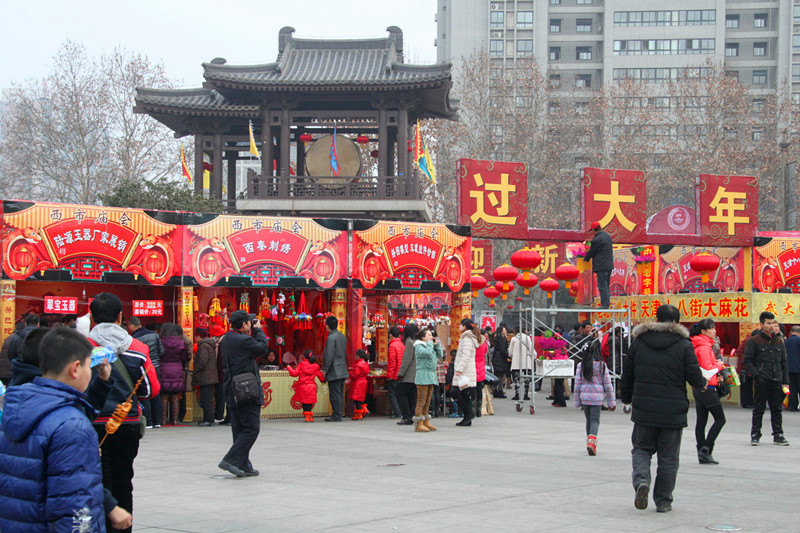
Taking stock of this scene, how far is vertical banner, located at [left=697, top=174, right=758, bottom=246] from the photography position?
20.1 meters

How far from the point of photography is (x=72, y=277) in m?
15.0

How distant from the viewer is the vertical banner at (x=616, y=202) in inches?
753

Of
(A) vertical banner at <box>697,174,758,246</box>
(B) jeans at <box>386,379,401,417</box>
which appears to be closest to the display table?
(B) jeans at <box>386,379,401,417</box>

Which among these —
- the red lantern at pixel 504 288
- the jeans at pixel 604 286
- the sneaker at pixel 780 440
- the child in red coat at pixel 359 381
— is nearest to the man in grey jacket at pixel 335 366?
the child in red coat at pixel 359 381

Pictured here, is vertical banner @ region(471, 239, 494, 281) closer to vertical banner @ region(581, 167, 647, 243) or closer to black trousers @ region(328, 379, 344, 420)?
vertical banner @ region(581, 167, 647, 243)

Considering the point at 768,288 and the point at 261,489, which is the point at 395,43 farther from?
the point at 261,489

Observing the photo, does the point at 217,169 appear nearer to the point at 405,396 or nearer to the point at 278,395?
the point at 278,395

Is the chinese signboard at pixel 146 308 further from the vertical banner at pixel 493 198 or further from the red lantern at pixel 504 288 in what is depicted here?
the red lantern at pixel 504 288

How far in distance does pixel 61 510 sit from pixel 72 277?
1202 centimetres

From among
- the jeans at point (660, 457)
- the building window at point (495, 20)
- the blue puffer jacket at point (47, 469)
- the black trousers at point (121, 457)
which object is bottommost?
the jeans at point (660, 457)

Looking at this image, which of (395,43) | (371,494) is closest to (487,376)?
(371,494)

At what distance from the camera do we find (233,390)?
9445 millimetres

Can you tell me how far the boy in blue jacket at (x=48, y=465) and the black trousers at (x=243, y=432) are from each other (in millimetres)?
5599

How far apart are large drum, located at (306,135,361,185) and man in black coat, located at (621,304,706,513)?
1710cm
